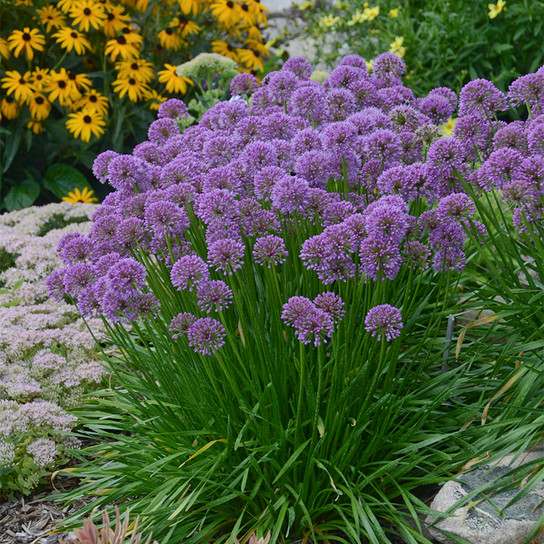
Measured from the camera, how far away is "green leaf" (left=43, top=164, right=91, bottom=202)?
675 centimetres

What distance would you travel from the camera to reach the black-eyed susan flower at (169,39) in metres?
6.77

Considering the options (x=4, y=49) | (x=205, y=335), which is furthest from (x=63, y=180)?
(x=205, y=335)

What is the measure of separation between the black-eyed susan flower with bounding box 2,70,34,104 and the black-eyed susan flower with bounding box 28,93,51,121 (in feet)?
0.23

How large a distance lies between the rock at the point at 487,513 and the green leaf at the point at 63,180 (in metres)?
5.15

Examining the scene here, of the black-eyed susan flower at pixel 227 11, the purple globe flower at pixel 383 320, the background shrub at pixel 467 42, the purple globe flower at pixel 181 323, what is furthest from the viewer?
the background shrub at pixel 467 42

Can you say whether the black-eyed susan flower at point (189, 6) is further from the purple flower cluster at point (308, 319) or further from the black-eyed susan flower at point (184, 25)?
the purple flower cluster at point (308, 319)

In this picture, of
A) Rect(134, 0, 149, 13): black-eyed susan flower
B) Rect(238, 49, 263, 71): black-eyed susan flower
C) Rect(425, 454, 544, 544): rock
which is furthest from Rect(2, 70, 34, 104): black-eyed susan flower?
Rect(425, 454, 544, 544): rock

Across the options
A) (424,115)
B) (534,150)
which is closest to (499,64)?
(424,115)

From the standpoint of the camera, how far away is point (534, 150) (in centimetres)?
251

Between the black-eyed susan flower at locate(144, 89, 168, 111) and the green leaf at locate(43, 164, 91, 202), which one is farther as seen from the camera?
the green leaf at locate(43, 164, 91, 202)

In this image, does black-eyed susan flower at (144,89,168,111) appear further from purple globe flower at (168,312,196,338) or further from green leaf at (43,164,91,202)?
purple globe flower at (168,312,196,338)

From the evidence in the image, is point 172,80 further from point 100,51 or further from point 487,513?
point 487,513

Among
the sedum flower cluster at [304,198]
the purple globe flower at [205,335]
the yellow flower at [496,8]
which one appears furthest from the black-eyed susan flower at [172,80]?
the purple globe flower at [205,335]

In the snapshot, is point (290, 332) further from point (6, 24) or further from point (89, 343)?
point (6, 24)
